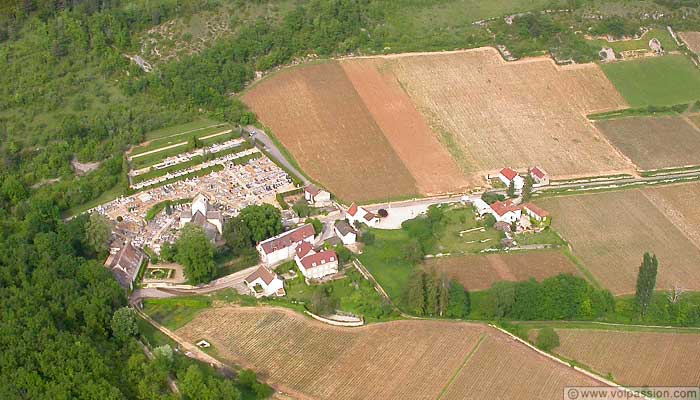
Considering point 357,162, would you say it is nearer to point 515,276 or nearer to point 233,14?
point 515,276

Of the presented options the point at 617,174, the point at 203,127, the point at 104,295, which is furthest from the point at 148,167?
the point at 617,174

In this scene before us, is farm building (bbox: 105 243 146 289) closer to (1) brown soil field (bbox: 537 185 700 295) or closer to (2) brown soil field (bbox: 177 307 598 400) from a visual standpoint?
(2) brown soil field (bbox: 177 307 598 400)

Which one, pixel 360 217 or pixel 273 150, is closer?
pixel 360 217

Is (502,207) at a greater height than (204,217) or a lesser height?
lesser

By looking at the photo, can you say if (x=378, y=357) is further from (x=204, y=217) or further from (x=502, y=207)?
(x=502, y=207)

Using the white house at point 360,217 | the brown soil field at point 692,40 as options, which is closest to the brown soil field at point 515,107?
the brown soil field at point 692,40

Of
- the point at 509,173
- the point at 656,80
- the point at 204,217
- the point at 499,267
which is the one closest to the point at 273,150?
the point at 204,217
